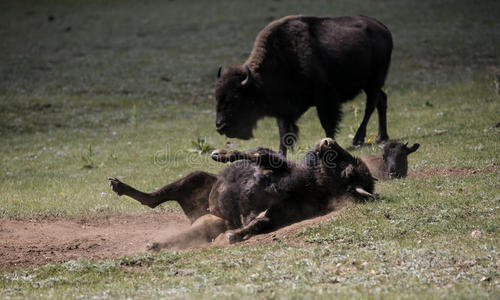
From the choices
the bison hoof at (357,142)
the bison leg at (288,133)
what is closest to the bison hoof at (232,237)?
the bison leg at (288,133)

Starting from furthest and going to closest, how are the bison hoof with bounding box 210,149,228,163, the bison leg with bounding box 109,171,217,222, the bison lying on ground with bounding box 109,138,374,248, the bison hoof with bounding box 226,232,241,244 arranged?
the bison leg with bounding box 109,171,217,222
the bison hoof with bounding box 210,149,228,163
the bison lying on ground with bounding box 109,138,374,248
the bison hoof with bounding box 226,232,241,244

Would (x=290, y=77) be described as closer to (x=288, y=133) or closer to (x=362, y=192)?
(x=288, y=133)

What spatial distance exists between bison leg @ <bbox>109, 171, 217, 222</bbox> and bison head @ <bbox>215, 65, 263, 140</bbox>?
4398mm

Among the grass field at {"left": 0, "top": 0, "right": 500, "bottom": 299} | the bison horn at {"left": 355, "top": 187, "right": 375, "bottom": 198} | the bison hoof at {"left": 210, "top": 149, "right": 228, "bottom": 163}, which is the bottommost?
the grass field at {"left": 0, "top": 0, "right": 500, "bottom": 299}

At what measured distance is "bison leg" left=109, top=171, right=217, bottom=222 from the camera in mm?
6836

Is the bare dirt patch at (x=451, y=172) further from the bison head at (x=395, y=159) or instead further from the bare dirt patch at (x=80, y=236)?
the bare dirt patch at (x=80, y=236)

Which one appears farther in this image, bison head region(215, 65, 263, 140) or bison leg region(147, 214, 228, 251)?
bison head region(215, 65, 263, 140)

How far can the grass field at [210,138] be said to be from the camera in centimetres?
492

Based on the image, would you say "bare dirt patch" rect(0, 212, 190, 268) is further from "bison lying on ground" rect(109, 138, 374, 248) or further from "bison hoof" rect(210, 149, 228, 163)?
"bison hoof" rect(210, 149, 228, 163)

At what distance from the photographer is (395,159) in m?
8.31

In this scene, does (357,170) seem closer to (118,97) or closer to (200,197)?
(200,197)

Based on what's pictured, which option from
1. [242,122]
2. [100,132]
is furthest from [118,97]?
[242,122]

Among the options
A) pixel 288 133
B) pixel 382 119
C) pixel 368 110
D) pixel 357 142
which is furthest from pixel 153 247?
pixel 382 119

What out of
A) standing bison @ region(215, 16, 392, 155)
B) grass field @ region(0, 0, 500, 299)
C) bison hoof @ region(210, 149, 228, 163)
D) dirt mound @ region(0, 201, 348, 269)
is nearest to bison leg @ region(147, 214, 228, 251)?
dirt mound @ region(0, 201, 348, 269)
